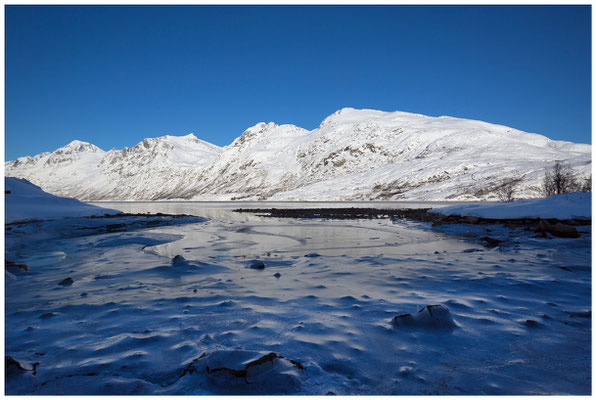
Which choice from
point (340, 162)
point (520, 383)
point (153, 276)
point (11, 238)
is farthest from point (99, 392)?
point (340, 162)

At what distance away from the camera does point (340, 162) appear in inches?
6585

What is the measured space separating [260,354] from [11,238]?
14601 millimetres

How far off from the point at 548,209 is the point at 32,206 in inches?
1312

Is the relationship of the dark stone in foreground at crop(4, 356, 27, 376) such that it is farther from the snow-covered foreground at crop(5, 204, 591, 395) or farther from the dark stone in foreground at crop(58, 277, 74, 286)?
the dark stone in foreground at crop(58, 277, 74, 286)

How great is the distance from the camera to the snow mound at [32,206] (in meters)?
20.2

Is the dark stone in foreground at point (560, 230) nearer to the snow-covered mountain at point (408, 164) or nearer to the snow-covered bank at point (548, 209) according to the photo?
the snow-covered bank at point (548, 209)

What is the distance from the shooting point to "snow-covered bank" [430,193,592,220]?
17766 millimetres

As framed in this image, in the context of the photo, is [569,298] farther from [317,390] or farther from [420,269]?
[317,390]

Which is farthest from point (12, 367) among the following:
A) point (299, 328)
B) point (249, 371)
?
point (299, 328)

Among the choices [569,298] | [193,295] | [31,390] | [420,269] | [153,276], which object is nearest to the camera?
[31,390]

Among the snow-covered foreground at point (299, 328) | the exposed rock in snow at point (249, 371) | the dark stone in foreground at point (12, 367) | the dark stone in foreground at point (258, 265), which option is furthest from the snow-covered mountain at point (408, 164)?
the dark stone in foreground at point (12, 367)

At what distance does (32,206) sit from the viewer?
22.6m

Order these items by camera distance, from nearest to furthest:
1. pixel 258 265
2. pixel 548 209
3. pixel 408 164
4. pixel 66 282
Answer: pixel 66 282 → pixel 258 265 → pixel 548 209 → pixel 408 164

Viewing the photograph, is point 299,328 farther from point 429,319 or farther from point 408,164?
point 408,164
